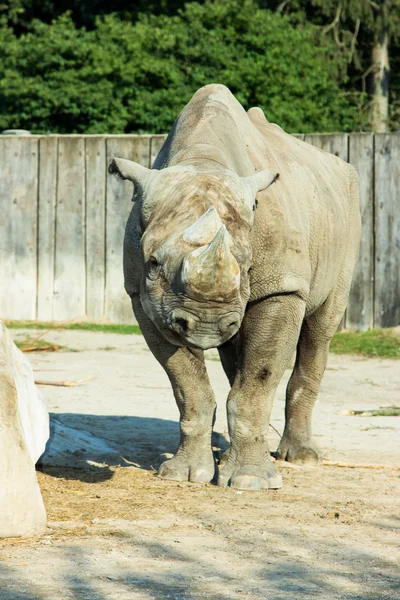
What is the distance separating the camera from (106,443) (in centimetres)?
705

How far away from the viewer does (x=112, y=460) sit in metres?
6.66

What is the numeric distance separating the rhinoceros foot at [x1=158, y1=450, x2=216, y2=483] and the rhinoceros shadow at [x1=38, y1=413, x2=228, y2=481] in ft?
1.12

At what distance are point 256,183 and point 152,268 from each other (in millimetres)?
728

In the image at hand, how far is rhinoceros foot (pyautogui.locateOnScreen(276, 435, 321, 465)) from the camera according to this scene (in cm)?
677

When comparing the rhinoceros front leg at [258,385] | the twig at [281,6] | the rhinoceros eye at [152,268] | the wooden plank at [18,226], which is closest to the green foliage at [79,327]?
the wooden plank at [18,226]

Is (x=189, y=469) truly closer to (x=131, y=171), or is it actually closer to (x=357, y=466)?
(x=357, y=466)

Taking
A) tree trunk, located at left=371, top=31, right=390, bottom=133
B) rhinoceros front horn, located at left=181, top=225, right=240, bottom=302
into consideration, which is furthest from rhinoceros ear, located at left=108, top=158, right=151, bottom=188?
tree trunk, located at left=371, top=31, right=390, bottom=133

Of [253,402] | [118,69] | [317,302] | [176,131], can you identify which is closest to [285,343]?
[253,402]

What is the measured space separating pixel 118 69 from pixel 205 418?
46.8 feet

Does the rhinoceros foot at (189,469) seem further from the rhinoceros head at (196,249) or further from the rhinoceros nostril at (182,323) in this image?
the rhinoceros nostril at (182,323)

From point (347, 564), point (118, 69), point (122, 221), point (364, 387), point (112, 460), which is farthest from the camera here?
point (118, 69)

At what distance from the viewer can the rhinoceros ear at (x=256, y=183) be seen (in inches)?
205

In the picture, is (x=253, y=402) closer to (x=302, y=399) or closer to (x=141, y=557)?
(x=302, y=399)

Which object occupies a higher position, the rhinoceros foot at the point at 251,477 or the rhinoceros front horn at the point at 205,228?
the rhinoceros front horn at the point at 205,228
